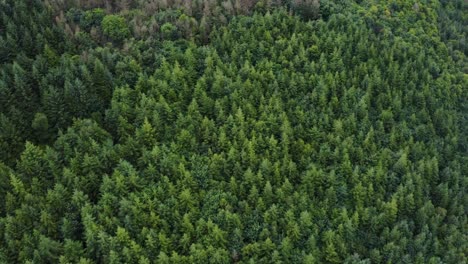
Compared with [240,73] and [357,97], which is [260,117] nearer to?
[240,73]

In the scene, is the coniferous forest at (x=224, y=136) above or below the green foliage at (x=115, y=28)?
below

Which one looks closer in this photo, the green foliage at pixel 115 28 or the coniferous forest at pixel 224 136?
the coniferous forest at pixel 224 136

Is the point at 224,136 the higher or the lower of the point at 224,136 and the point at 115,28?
the lower

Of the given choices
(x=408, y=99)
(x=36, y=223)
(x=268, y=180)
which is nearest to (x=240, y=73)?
(x=268, y=180)

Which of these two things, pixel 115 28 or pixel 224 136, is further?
pixel 115 28

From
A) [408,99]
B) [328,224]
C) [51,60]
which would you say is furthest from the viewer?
[408,99]

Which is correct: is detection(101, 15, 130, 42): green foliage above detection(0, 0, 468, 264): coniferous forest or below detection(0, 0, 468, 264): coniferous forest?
above

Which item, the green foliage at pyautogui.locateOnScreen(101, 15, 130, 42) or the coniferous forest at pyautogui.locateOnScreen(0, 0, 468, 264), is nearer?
the coniferous forest at pyautogui.locateOnScreen(0, 0, 468, 264)

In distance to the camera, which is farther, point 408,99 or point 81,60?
point 408,99
